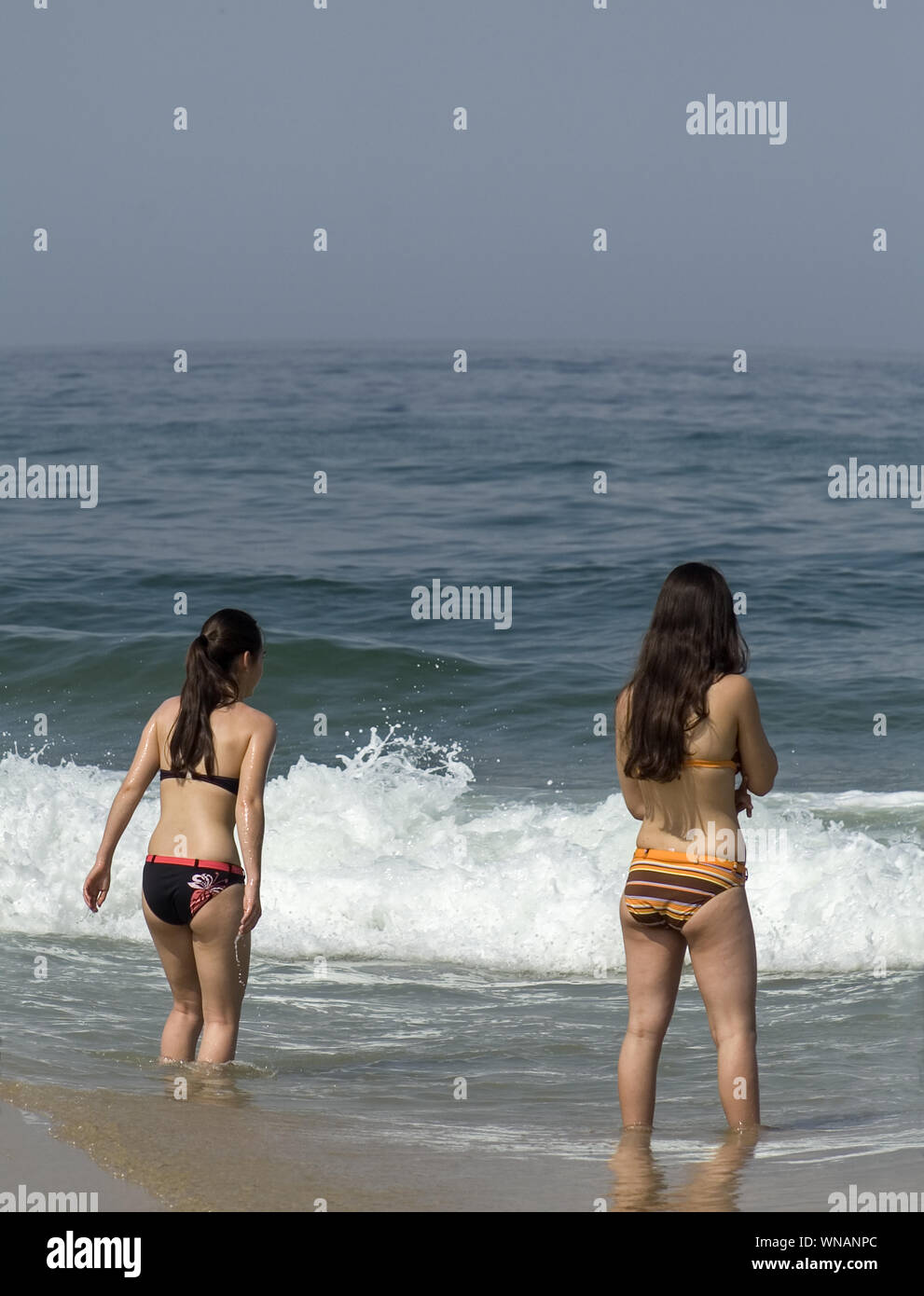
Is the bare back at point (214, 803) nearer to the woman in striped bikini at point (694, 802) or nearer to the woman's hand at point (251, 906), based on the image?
the woman's hand at point (251, 906)

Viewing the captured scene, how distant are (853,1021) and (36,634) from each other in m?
10.2

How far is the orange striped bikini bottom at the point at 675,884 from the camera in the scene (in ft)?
12.4

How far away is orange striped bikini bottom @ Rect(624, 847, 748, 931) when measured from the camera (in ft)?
12.4

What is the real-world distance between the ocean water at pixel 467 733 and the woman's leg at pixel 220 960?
276 millimetres

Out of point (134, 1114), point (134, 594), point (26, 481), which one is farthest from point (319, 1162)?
point (26, 481)

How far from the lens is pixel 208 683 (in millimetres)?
4473

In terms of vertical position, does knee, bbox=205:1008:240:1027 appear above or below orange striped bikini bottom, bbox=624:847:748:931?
below

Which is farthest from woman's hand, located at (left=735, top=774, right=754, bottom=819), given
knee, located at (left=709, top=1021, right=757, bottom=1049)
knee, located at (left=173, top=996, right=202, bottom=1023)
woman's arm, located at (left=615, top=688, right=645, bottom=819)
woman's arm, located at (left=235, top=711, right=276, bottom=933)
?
knee, located at (left=173, top=996, right=202, bottom=1023)

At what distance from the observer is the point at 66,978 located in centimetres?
649

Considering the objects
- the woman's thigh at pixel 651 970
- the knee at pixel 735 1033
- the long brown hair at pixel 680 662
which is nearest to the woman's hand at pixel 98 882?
the woman's thigh at pixel 651 970

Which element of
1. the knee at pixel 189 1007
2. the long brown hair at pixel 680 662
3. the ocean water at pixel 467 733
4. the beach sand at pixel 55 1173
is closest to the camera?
the beach sand at pixel 55 1173

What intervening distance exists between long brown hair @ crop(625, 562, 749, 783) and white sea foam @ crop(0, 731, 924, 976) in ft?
11.9

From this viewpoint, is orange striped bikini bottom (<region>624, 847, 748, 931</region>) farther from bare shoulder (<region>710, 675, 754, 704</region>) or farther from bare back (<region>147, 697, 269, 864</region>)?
bare back (<region>147, 697, 269, 864</region>)

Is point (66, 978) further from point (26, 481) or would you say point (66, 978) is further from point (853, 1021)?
point (26, 481)
